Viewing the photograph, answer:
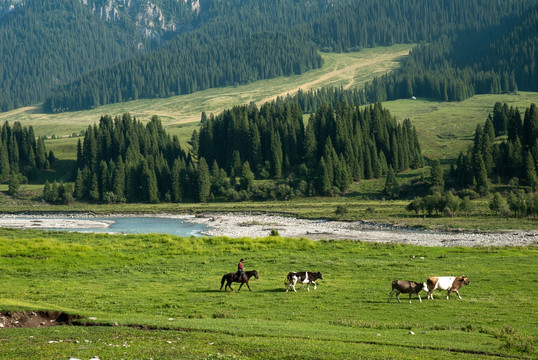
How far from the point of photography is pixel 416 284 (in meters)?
31.8

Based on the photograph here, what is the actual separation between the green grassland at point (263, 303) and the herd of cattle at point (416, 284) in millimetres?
671

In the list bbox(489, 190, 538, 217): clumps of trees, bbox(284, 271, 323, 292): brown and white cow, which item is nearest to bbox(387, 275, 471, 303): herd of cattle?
bbox(284, 271, 323, 292): brown and white cow

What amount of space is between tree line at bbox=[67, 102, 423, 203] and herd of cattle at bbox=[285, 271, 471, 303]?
99465 mm

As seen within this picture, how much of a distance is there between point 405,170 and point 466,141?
40098mm

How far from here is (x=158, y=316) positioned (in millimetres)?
27531

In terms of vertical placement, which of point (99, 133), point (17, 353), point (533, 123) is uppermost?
point (99, 133)

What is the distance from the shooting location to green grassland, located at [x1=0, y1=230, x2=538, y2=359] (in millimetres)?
20844

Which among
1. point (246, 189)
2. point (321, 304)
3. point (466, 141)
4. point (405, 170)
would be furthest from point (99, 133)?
point (321, 304)

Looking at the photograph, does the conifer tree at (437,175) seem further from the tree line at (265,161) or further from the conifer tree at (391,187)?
the tree line at (265,161)

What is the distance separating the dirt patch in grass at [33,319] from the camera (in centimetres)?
2519

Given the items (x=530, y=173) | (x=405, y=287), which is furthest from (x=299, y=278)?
(x=530, y=173)

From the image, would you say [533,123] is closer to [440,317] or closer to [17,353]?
[440,317]

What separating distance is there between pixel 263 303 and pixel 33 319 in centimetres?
1170

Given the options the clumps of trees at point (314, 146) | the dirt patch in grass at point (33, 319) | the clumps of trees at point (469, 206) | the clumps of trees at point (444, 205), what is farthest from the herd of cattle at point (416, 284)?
the clumps of trees at point (314, 146)
